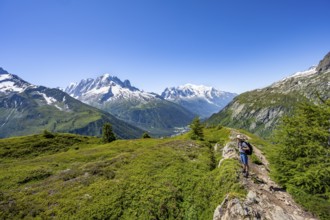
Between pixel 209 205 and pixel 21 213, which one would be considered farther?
pixel 209 205

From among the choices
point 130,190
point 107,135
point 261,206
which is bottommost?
point 107,135

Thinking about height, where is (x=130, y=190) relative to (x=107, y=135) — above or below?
above

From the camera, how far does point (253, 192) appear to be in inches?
795

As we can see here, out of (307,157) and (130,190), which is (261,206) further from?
(130,190)

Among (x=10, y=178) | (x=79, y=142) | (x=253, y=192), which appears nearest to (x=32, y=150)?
(x=79, y=142)

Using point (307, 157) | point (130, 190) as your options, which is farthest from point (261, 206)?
point (130, 190)

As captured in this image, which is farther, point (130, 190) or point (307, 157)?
point (130, 190)

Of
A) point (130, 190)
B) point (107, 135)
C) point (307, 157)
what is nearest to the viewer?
point (307, 157)

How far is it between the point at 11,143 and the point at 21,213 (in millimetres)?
62924

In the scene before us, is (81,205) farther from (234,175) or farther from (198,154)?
(198,154)

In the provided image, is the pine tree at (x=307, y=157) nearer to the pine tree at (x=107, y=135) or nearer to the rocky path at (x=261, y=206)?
the rocky path at (x=261, y=206)

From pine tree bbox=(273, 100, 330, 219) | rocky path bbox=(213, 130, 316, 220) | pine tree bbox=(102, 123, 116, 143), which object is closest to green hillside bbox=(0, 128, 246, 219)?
rocky path bbox=(213, 130, 316, 220)

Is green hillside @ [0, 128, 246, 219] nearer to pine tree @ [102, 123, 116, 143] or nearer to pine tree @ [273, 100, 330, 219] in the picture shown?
pine tree @ [273, 100, 330, 219]

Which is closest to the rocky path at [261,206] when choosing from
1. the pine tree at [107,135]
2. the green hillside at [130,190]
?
the green hillside at [130,190]
